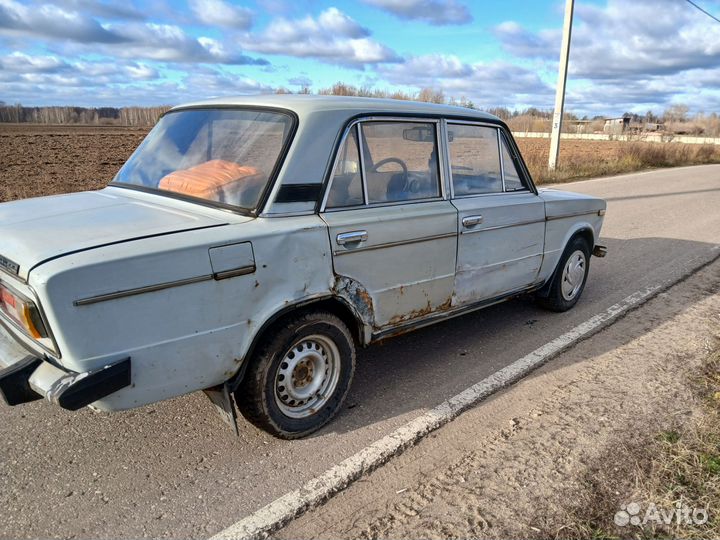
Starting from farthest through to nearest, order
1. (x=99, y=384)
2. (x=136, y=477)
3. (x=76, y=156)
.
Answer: (x=76, y=156) → (x=136, y=477) → (x=99, y=384)

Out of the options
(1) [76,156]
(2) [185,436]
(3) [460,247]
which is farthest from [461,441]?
(1) [76,156]

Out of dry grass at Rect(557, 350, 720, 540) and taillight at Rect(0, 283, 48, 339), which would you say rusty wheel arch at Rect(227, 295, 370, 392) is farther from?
dry grass at Rect(557, 350, 720, 540)

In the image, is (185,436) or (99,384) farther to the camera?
(185,436)

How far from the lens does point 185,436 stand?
3061 millimetres

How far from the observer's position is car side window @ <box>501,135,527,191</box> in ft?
14.2

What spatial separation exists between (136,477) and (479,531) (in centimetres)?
168

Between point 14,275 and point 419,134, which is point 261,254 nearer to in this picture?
point 14,275

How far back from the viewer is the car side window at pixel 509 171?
4340 millimetres

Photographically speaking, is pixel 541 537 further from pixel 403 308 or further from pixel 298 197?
pixel 298 197

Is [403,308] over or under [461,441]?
over

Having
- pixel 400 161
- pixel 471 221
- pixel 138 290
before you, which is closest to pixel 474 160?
pixel 471 221

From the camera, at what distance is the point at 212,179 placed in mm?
3088

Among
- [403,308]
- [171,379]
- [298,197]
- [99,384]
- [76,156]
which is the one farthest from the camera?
[76,156]

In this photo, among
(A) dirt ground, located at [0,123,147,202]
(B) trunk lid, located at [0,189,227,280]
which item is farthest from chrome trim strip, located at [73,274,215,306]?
(A) dirt ground, located at [0,123,147,202]
